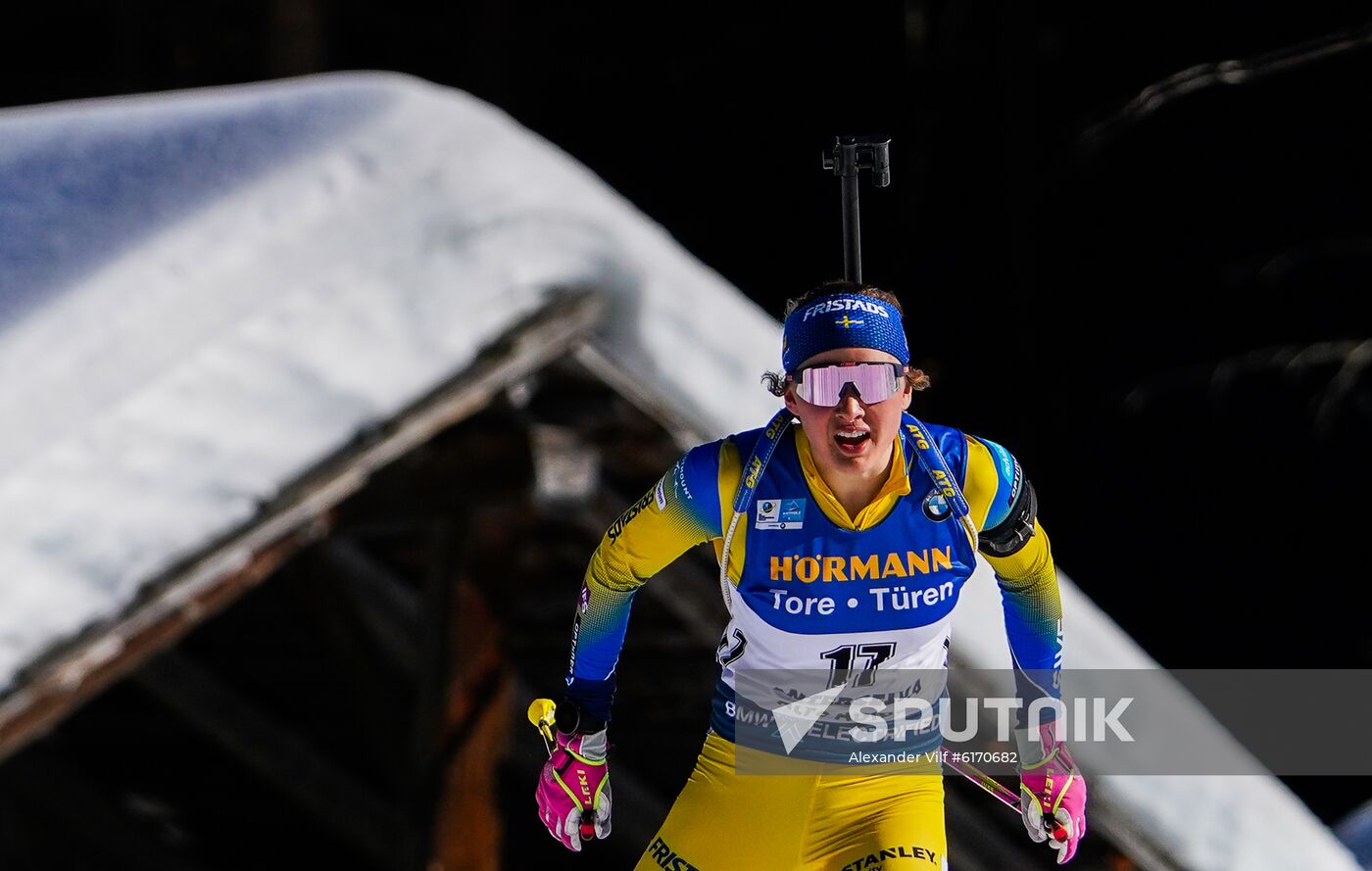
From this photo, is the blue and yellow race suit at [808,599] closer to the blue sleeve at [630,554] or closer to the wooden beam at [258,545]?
the blue sleeve at [630,554]

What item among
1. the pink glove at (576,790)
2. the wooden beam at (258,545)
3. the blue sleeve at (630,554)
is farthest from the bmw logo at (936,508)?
the wooden beam at (258,545)

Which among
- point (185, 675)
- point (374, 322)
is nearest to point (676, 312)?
point (374, 322)

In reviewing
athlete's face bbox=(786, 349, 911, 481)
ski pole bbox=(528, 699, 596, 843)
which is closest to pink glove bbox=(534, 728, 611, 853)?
ski pole bbox=(528, 699, 596, 843)

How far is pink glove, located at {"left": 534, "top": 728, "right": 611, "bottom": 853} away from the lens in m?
1.98

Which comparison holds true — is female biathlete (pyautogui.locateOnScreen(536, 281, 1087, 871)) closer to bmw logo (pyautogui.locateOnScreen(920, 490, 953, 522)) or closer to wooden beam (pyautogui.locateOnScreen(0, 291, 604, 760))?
bmw logo (pyautogui.locateOnScreen(920, 490, 953, 522))

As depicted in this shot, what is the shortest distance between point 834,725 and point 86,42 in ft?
25.8

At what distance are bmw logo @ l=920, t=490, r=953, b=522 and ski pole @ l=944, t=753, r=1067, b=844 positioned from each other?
402 millimetres

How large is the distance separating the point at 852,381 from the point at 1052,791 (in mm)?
693

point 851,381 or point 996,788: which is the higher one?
point 851,381

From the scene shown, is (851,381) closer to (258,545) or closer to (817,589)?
(817,589)

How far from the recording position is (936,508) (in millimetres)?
2018

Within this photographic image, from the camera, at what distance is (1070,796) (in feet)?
6.77

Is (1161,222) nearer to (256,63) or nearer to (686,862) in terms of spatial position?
(256,63)

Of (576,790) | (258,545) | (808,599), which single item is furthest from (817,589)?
(258,545)
